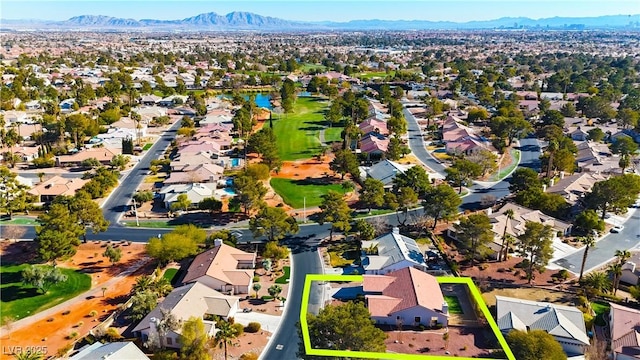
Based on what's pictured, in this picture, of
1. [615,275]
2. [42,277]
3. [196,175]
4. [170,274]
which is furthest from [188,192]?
[615,275]

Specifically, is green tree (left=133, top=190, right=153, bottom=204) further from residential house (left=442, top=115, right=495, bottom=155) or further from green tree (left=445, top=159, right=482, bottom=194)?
residential house (left=442, top=115, right=495, bottom=155)

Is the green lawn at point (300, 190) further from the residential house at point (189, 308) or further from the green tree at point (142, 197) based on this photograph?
the residential house at point (189, 308)

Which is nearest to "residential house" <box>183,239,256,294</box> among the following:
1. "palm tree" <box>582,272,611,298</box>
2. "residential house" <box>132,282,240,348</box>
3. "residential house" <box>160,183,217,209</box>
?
"residential house" <box>132,282,240,348</box>

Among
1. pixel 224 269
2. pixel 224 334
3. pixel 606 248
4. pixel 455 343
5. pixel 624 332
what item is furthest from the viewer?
pixel 606 248

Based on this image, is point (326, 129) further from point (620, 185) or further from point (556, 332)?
point (556, 332)

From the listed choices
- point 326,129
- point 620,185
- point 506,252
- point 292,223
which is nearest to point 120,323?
point 292,223

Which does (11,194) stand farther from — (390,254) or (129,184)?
(390,254)
